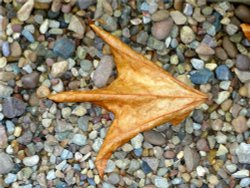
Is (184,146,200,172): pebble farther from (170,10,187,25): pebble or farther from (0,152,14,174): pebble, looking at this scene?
(0,152,14,174): pebble

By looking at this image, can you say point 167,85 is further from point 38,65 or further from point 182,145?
point 38,65

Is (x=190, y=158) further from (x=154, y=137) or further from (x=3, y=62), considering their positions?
(x=3, y=62)

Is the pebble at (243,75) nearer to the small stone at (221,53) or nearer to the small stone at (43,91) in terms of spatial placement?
the small stone at (221,53)

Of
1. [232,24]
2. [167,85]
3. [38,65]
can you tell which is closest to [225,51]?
[232,24]

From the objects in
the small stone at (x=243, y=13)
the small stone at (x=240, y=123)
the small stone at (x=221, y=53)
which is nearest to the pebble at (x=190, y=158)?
the small stone at (x=240, y=123)

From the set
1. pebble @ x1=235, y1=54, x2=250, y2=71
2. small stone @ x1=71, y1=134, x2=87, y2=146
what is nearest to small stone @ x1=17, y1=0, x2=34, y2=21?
small stone @ x1=71, y1=134, x2=87, y2=146

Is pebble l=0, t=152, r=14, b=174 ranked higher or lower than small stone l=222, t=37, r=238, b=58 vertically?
lower

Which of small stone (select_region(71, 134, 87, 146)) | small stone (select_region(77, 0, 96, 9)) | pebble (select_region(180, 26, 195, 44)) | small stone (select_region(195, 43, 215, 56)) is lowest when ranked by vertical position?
small stone (select_region(71, 134, 87, 146))
